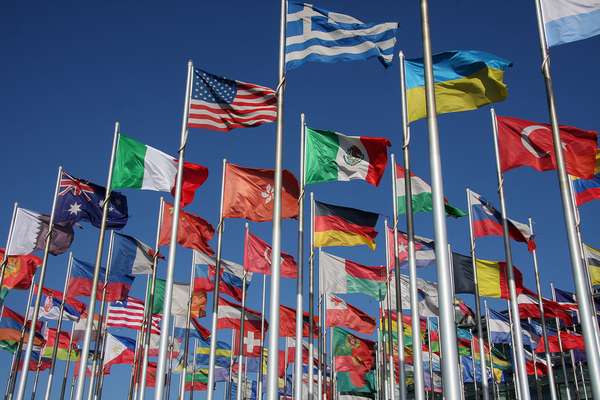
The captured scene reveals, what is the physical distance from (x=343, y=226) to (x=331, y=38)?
26.6ft

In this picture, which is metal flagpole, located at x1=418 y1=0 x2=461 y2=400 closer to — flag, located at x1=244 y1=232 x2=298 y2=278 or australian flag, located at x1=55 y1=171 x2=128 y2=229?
australian flag, located at x1=55 y1=171 x2=128 y2=229

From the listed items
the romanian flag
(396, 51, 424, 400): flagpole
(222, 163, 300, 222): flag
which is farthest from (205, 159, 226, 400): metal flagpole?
the romanian flag

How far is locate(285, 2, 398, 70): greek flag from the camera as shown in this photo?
16.0 metres

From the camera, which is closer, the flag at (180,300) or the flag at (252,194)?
the flag at (252,194)

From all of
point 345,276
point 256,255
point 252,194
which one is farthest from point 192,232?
point 345,276

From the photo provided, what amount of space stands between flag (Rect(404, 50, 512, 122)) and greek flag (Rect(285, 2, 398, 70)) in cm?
148

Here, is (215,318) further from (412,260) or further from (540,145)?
(540,145)

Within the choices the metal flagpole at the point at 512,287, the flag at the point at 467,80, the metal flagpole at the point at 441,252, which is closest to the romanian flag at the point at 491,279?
the metal flagpole at the point at 512,287

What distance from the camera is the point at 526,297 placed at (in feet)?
109

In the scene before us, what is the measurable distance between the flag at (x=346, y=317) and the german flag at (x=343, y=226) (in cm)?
933

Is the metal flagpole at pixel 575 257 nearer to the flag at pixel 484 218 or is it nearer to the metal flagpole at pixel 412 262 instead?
the metal flagpole at pixel 412 262

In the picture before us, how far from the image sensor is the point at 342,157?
20.1m

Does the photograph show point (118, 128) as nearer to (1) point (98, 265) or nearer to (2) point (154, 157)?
(2) point (154, 157)

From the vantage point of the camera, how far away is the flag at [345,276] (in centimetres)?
2569
